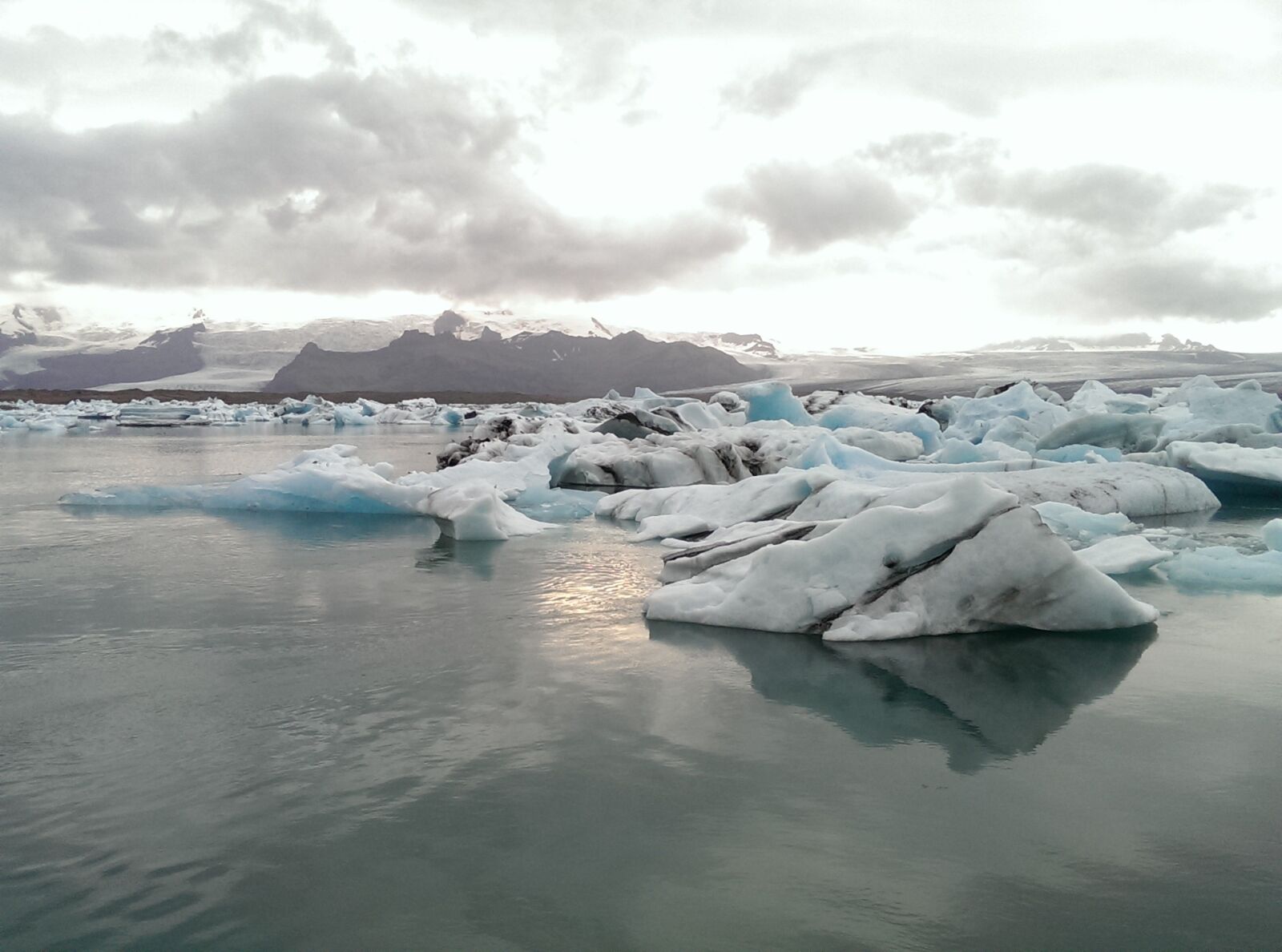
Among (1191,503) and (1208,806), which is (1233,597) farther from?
(1191,503)

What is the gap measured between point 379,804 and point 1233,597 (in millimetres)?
5005

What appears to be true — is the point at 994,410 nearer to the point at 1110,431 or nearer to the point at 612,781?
the point at 1110,431

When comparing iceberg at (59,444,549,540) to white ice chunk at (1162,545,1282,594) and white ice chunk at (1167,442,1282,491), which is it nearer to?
white ice chunk at (1162,545,1282,594)

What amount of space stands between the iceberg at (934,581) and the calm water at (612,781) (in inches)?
5.3

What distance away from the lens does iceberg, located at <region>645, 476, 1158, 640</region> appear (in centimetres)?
420

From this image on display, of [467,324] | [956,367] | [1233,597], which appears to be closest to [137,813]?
Result: [1233,597]

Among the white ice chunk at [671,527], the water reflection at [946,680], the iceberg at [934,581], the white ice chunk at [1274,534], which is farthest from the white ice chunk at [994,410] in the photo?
the water reflection at [946,680]

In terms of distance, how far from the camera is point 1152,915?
6.33 ft

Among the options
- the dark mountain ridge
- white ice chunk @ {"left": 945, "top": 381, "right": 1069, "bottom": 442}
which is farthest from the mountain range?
white ice chunk @ {"left": 945, "top": 381, "right": 1069, "bottom": 442}

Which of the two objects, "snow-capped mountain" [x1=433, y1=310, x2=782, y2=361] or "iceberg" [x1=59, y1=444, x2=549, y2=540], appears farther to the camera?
"snow-capped mountain" [x1=433, y1=310, x2=782, y2=361]

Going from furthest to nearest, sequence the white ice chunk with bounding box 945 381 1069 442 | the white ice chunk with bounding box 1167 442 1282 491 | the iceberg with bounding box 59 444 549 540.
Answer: the white ice chunk with bounding box 945 381 1069 442 < the white ice chunk with bounding box 1167 442 1282 491 < the iceberg with bounding box 59 444 549 540

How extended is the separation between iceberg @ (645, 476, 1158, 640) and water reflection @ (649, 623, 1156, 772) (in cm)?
8

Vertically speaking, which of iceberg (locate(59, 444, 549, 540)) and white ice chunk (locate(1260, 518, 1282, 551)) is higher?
iceberg (locate(59, 444, 549, 540))

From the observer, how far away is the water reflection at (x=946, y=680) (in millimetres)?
3053
